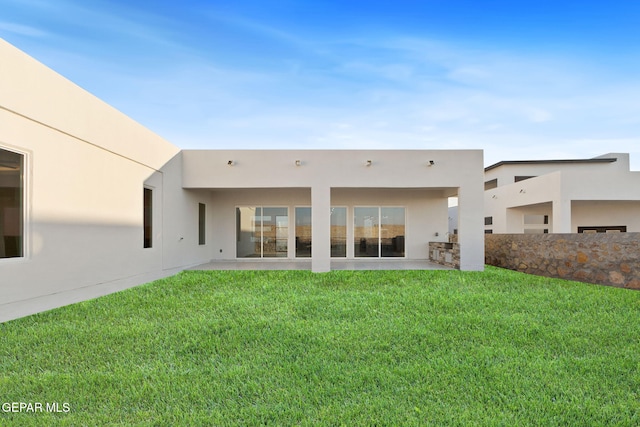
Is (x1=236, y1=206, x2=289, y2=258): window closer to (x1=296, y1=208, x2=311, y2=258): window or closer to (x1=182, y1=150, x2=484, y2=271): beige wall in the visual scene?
(x1=296, y1=208, x2=311, y2=258): window

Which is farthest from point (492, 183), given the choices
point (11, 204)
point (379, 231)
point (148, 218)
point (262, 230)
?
point (11, 204)

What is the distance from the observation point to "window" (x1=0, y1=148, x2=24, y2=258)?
636 centimetres

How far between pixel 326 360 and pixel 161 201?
894 centimetres

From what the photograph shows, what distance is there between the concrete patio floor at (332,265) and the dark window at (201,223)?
108 cm

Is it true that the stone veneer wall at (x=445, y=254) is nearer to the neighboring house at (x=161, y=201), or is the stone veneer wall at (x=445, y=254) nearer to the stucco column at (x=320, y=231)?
the neighboring house at (x=161, y=201)

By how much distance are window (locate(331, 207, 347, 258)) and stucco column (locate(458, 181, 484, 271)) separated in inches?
204

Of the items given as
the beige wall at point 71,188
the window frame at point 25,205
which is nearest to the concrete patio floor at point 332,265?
the beige wall at point 71,188

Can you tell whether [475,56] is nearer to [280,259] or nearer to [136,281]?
[280,259]

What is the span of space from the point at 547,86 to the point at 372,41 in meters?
8.00

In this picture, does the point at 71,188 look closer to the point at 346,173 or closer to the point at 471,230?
the point at 346,173

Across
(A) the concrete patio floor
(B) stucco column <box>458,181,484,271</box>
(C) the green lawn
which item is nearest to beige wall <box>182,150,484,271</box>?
(B) stucco column <box>458,181,484,271</box>

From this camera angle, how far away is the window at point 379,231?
16.1m

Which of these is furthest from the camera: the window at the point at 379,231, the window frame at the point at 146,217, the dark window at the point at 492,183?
the dark window at the point at 492,183

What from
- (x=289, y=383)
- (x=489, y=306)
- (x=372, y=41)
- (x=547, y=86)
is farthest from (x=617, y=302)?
(x=372, y=41)
